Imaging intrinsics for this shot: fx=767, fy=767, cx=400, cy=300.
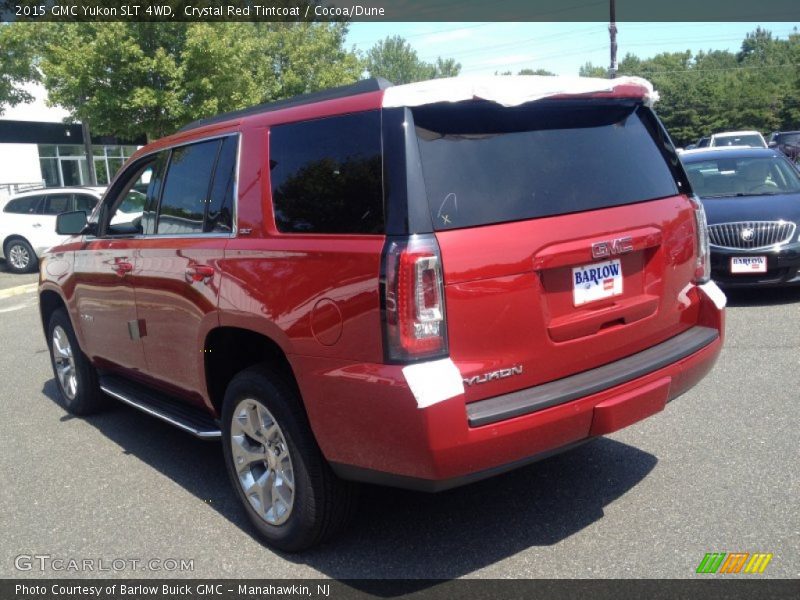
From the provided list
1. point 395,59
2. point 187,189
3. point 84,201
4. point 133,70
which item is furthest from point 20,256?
point 395,59

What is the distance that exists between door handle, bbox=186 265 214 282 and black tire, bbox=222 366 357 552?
538mm

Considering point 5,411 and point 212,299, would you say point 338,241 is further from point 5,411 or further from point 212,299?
point 5,411

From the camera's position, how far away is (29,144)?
33.3m

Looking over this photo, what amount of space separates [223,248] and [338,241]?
2.82 feet

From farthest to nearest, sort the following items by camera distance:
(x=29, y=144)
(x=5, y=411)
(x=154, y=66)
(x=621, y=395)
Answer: (x=29, y=144), (x=154, y=66), (x=5, y=411), (x=621, y=395)

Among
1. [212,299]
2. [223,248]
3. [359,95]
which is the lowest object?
[212,299]

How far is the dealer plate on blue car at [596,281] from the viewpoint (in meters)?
3.17

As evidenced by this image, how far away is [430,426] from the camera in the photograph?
8.98ft

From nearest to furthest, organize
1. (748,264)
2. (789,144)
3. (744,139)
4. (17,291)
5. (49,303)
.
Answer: (49,303)
(748,264)
(17,291)
(744,139)
(789,144)

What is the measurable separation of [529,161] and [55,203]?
14544 millimetres

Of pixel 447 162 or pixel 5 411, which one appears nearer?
pixel 447 162

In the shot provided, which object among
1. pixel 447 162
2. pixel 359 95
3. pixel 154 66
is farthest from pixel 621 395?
pixel 154 66

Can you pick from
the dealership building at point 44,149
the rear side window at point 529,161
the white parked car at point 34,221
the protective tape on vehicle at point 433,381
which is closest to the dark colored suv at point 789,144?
the white parked car at point 34,221

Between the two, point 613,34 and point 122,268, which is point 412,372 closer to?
point 122,268
